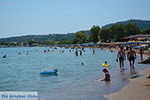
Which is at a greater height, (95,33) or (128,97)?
(95,33)

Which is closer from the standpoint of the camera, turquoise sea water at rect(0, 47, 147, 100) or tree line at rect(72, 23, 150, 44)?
turquoise sea water at rect(0, 47, 147, 100)

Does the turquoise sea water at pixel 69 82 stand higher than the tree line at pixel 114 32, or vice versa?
the tree line at pixel 114 32

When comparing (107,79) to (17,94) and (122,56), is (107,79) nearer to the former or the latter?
(122,56)

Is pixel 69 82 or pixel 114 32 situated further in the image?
pixel 114 32

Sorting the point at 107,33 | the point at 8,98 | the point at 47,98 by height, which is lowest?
the point at 47,98

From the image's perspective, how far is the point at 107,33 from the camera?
4444 inches

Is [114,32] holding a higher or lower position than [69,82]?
higher

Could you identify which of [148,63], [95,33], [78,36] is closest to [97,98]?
[148,63]

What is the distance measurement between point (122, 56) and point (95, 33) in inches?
4349

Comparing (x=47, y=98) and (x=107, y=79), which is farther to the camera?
(x=107, y=79)

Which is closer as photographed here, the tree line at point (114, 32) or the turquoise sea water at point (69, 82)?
the turquoise sea water at point (69, 82)

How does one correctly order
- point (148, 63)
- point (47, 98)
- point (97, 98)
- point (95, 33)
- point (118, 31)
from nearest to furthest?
point (97, 98) < point (47, 98) < point (148, 63) < point (118, 31) < point (95, 33)

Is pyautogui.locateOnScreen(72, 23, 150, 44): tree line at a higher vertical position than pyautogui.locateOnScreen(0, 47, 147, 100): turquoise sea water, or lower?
higher

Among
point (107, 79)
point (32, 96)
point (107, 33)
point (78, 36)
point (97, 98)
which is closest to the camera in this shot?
point (32, 96)
